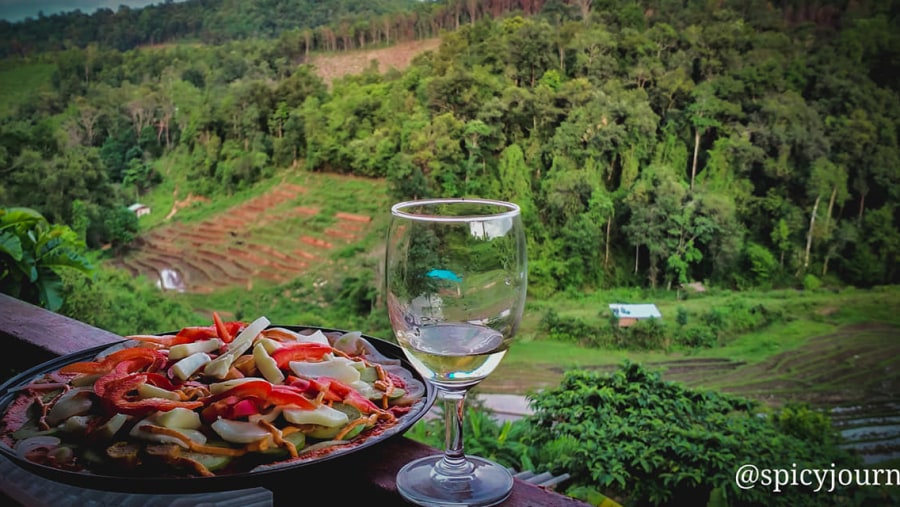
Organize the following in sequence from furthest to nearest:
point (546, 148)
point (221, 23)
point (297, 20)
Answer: point (297, 20)
point (221, 23)
point (546, 148)

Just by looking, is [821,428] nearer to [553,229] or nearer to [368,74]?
[553,229]

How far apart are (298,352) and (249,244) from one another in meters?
A: 8.69

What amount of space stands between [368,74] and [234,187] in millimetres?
2147

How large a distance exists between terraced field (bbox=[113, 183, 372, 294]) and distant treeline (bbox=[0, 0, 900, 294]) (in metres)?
0.46

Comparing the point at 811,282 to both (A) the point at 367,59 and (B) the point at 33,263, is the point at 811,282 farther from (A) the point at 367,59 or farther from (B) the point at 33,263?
(B) the point at 33,263

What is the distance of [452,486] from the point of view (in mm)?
473

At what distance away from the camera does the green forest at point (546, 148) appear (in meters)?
7.20

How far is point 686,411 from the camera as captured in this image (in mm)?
3629

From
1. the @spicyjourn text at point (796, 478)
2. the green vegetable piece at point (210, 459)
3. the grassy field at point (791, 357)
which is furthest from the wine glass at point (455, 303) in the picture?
the grassy field at point (791, 357)

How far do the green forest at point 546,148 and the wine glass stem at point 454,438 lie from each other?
603 cm

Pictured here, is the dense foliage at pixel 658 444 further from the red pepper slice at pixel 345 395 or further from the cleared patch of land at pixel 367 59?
the cleared patch of land at pixel 367 59

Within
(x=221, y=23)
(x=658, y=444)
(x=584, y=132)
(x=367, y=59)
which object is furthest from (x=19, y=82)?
(x=658, y=444)

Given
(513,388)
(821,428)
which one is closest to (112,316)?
(513,388)

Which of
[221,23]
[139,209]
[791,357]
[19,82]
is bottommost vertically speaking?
[791,357]
